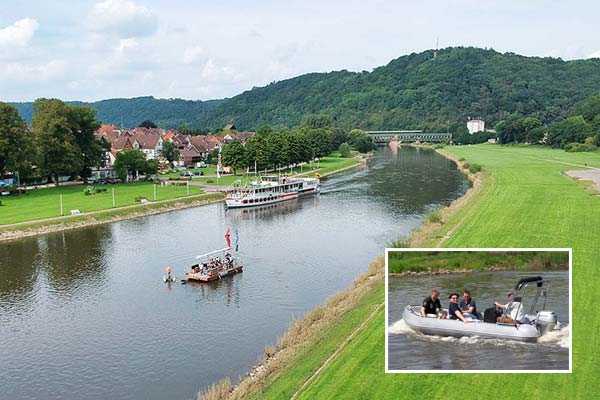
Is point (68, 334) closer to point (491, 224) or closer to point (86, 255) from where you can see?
point (86, 255)

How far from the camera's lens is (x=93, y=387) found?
22.0 m

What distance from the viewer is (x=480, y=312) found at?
11.3 metres

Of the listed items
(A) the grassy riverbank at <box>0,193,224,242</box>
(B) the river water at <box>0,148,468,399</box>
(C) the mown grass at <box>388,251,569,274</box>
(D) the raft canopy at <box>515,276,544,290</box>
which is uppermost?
(C) the mown grass at <box>388,251,569,274</box>

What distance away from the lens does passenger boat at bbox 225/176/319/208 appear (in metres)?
66.2

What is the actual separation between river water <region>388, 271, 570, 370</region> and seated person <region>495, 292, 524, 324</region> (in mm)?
196

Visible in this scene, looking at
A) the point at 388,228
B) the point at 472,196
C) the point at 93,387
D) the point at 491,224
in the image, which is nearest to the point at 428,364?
the point at 93,387

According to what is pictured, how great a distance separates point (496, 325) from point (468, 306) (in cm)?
56

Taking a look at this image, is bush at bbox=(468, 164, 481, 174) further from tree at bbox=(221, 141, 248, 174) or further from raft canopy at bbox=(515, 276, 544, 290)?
raft canopy at bbox=(515, 276, 544, 290)

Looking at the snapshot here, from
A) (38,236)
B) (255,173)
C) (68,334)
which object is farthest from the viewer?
(255,173)

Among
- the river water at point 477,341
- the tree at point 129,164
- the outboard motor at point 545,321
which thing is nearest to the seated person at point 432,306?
the river water at point 477,341

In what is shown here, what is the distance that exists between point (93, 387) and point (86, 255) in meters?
22.1

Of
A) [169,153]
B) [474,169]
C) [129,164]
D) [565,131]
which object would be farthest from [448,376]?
[565,131]

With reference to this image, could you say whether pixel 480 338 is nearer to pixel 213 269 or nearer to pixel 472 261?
pixel 472 261

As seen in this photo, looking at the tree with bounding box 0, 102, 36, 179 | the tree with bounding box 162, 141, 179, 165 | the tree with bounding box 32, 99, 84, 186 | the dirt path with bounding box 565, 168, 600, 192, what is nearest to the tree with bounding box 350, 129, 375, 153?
the tree with bounding box 162, 141, 179, 165
